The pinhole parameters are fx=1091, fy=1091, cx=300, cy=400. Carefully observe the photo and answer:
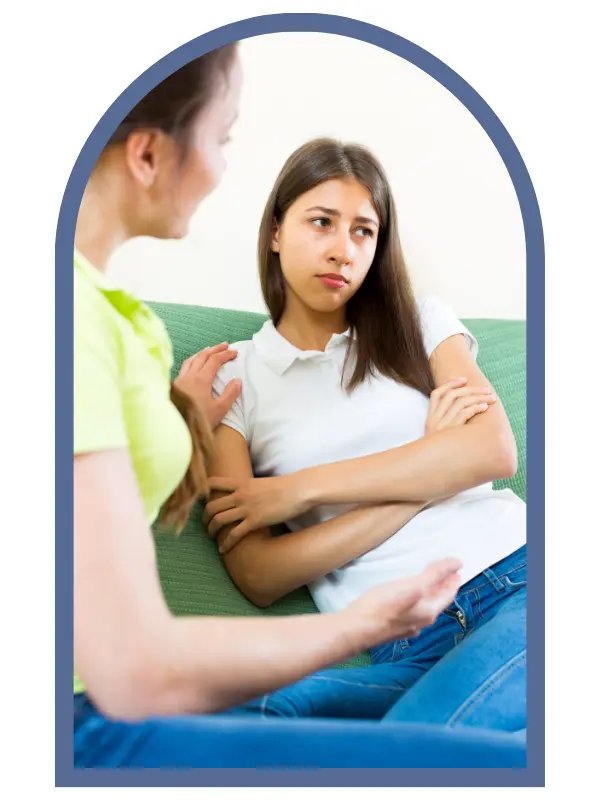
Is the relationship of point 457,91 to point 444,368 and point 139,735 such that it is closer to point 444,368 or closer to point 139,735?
point 444,368

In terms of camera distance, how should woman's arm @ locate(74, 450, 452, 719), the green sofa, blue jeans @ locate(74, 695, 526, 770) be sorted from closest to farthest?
woman's arm @ locate(74, 450, 452, 719), blue jeans @ locate(74, 695, 526, 770), the green sofa

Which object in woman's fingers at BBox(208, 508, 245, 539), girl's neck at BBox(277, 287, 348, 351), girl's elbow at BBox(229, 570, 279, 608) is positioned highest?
girl's neck at BBox(277, 287, 348, 351)

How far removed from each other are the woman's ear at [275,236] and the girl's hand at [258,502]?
0.30 m

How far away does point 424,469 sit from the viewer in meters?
1.42

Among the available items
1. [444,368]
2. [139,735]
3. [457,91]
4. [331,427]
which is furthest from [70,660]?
[457,91]

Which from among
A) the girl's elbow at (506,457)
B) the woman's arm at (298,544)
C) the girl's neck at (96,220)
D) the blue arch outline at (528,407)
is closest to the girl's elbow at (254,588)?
the woman's arm at (298,544)

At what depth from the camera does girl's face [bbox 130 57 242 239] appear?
1328mm

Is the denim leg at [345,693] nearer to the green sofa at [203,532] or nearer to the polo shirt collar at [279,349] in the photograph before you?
the green sofa at [203,532]

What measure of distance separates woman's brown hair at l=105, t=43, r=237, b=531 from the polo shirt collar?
15 cm

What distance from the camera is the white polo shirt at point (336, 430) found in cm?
143

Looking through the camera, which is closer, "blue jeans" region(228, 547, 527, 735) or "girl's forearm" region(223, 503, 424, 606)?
"blue jeans" region(228, 547, 527, 735)

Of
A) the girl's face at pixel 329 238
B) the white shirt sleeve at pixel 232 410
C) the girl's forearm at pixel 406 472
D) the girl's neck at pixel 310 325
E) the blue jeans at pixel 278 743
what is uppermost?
the girl's face at pixel 329 238

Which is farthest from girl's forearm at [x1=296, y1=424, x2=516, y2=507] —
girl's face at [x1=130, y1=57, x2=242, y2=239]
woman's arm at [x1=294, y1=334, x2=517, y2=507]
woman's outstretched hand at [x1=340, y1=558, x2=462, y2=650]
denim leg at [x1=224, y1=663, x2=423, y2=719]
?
Result: girl's face at [x1=130, y1=57, x2=242, y2=239]

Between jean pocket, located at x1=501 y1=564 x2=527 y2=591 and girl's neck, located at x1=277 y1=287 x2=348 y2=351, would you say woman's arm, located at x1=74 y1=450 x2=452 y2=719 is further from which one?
girl's neck, located at x1=277 y1=287 x2=348 y2=351
